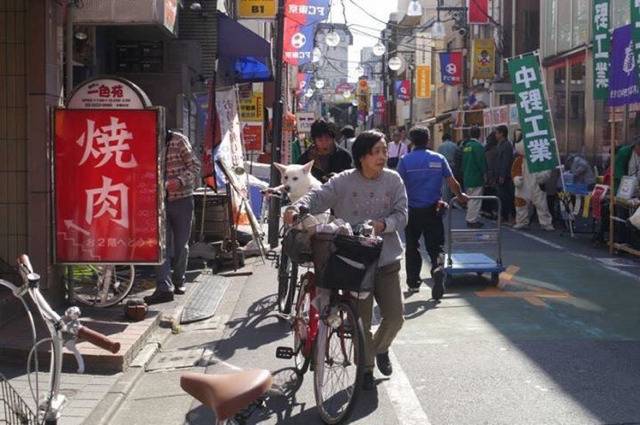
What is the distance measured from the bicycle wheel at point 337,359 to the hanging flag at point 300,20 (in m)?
12.4

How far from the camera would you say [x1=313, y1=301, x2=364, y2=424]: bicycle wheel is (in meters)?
5.07

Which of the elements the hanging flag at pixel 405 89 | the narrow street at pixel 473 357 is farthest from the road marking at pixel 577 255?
the hanging flag at pixel 405 89

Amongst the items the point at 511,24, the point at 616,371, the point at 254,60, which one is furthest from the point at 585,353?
the point at 511,24

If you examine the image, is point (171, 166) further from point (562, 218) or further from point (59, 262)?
point (562, 218)

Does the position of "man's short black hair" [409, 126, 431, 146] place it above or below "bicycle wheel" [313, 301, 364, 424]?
above

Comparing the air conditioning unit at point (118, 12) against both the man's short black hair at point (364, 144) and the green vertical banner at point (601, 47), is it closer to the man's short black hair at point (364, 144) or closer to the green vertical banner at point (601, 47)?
the man's short black hair at point (364, 144)

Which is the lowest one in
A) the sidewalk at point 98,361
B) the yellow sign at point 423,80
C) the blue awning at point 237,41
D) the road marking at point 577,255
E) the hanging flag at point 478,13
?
the sidewalk at point 98,361

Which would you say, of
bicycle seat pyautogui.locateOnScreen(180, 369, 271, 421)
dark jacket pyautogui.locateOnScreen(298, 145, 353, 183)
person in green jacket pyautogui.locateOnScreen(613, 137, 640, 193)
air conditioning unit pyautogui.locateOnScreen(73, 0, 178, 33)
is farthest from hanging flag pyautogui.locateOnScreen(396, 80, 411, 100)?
bicycle seat pyautogui.locateOnScreen(180, 369, 271, 421)

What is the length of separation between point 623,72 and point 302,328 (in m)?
8.39

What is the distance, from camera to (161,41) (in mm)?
12758

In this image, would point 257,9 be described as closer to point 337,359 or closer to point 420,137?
point 420,137

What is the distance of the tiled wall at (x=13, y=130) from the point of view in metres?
7.51

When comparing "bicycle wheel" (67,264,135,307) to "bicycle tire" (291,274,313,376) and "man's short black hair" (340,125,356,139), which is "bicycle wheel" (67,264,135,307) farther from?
"man's short black hair" (340,125,356,139)

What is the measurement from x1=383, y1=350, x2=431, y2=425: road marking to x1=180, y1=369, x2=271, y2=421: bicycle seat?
7.60 ft
